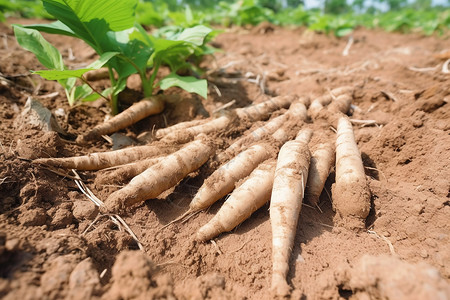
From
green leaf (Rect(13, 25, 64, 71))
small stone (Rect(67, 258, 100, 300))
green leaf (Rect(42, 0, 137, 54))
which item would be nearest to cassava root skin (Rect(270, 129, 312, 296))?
small stone (Rect(67, 258, 100, 300))

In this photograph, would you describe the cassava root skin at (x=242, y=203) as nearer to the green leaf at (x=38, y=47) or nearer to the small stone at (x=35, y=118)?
the small stone at (x=35, y=118)

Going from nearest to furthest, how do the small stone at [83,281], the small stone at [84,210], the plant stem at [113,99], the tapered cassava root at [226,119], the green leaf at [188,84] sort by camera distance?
the small stone at [83,281]
the small stone at [84,210]
the tapered cassava root at [226,119]
the green leaf at [188,84]
the plant stem at [113,99]

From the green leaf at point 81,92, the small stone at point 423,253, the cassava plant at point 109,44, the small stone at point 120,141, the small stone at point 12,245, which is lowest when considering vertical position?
the small stone at point 120,141

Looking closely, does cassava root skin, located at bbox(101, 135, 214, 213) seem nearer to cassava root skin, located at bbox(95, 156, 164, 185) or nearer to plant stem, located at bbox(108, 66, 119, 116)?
cassava root skin, located at bbox(95, 156, 164, 185)

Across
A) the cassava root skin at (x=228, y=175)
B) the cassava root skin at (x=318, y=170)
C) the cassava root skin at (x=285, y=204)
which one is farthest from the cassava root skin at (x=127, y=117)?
the cassava root skin at (x=318, y=170)

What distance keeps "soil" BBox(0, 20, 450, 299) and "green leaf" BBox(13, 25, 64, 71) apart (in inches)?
19.3

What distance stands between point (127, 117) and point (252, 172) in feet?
4.85

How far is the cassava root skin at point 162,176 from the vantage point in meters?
1.84

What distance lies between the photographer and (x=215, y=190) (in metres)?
1.98

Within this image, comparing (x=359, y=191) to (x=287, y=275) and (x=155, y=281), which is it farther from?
(x=155, y=281)

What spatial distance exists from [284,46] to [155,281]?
6626 mm

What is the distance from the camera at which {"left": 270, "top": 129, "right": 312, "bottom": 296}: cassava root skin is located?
4.97ft

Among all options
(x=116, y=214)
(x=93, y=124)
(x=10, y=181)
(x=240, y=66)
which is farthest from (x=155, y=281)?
(x=240, y=66)

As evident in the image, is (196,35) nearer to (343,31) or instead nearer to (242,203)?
(242,203)
